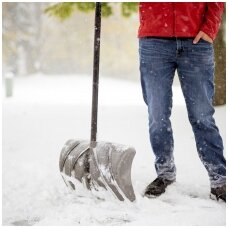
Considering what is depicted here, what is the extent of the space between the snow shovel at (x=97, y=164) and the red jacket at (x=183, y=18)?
41 centimetres

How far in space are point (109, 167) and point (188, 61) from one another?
89cm

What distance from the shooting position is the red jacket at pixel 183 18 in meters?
2.58

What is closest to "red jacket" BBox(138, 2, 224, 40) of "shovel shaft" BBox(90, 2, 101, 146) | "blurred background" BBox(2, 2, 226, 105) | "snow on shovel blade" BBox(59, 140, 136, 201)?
"shovel shaft" BBox(90, 2, 101, 146)

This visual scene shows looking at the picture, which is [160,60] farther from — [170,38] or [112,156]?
[112,156]

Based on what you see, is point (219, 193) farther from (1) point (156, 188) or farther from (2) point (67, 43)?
(2) point (67, 43)

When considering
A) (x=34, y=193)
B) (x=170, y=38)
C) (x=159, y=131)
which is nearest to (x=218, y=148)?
(x=159, y=131)

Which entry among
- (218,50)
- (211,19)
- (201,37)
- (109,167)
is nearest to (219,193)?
(109,167)

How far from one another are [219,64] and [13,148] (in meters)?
3.55

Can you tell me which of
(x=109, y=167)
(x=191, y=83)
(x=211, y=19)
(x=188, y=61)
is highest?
(x=211, y=19)

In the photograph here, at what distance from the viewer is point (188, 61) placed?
261 centimetres

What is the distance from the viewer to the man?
2592 millimetres

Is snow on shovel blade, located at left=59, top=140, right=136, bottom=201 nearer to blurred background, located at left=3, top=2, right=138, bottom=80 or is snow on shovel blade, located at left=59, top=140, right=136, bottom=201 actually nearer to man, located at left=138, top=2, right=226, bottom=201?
man, located at left=138, top=2, right=226, bottom=201

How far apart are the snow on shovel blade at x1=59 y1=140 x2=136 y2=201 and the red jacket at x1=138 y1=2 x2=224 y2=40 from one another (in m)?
0.84

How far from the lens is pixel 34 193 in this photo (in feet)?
9.29
